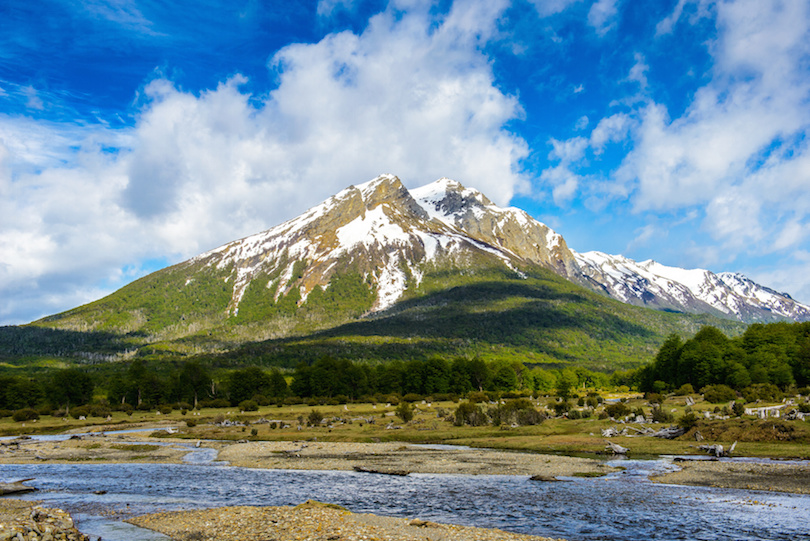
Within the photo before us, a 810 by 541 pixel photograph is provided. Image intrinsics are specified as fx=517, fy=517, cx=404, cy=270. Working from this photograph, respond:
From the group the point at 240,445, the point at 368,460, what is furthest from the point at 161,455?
the point at 368,460

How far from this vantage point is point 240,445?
70.8 meters

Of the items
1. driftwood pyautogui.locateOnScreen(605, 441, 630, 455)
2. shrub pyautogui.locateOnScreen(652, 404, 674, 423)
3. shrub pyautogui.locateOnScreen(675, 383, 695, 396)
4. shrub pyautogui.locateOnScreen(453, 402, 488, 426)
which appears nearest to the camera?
driftwood pyautogui.locateOnScreen(605, 441, 630, 455)

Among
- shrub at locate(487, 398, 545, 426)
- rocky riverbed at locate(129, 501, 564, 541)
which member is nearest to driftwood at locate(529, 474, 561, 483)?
rocky riverbed at locate(129, 501, 564, 541)

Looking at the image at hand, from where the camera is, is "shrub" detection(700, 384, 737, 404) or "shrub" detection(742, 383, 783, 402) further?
"shrub" detection(700, 384, 737, 404)

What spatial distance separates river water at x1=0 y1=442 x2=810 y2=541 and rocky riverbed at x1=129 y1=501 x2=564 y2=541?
1.77m

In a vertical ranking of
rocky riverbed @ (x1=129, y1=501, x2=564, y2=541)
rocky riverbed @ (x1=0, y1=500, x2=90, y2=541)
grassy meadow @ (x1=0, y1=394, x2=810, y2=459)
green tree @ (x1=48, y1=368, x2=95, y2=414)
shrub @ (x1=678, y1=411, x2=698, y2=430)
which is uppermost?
green tree @ (x1=48, y1=368, x2=95, y2=414)

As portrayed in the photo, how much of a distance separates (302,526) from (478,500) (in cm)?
1303

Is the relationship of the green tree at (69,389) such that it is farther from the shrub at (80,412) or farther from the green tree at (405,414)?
the green tree at (405,414)

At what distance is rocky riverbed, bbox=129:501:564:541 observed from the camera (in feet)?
78.1

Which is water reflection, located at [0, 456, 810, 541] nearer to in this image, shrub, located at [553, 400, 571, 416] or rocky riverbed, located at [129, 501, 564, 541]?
rocky riverbed, located at [129, 501, 564, 541]

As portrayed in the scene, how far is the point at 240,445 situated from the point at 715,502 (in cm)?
5811

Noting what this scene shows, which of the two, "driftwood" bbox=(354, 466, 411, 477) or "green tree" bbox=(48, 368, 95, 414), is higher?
"green tree" bbox=(48, 368, 95, 414)

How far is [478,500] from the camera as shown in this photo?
33781 millimetres

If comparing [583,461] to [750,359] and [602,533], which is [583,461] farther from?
[750,359]
